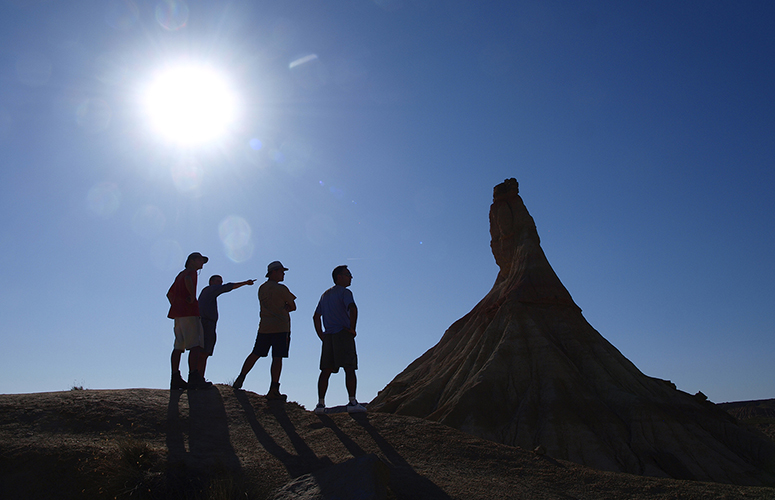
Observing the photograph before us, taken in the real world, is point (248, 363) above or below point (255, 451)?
above

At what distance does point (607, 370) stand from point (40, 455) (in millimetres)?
21934

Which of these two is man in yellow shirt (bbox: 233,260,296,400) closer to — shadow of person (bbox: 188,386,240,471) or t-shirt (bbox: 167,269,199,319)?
shadow of person (bbox: 188,386,240,471)

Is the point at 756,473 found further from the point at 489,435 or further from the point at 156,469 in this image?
the point at 156,469

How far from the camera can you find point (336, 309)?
6965 mm

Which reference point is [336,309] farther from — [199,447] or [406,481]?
[406,481]

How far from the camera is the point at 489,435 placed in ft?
61.4

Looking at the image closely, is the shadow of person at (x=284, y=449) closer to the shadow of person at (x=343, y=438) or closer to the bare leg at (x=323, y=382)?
the shadow of person at (x=343, y=438)

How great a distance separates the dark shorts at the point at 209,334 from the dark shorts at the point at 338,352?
2.08m

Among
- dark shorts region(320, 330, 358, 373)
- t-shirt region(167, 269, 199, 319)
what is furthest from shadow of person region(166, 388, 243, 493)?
dark shorts region(320, 330, 358, 373)

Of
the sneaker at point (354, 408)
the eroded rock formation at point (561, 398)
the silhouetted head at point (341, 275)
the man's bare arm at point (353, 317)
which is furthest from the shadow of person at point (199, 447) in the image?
the eroded rock formation at point (561, 398)

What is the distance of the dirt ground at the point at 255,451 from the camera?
4.33 meters

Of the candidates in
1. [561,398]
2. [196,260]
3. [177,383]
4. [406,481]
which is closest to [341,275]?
[196,260]

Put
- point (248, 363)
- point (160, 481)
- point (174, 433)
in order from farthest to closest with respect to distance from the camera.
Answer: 1. point (248, 363)
2. point (174, 433)
3. point (160, 481)

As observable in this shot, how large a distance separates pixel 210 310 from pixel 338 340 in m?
2.49
